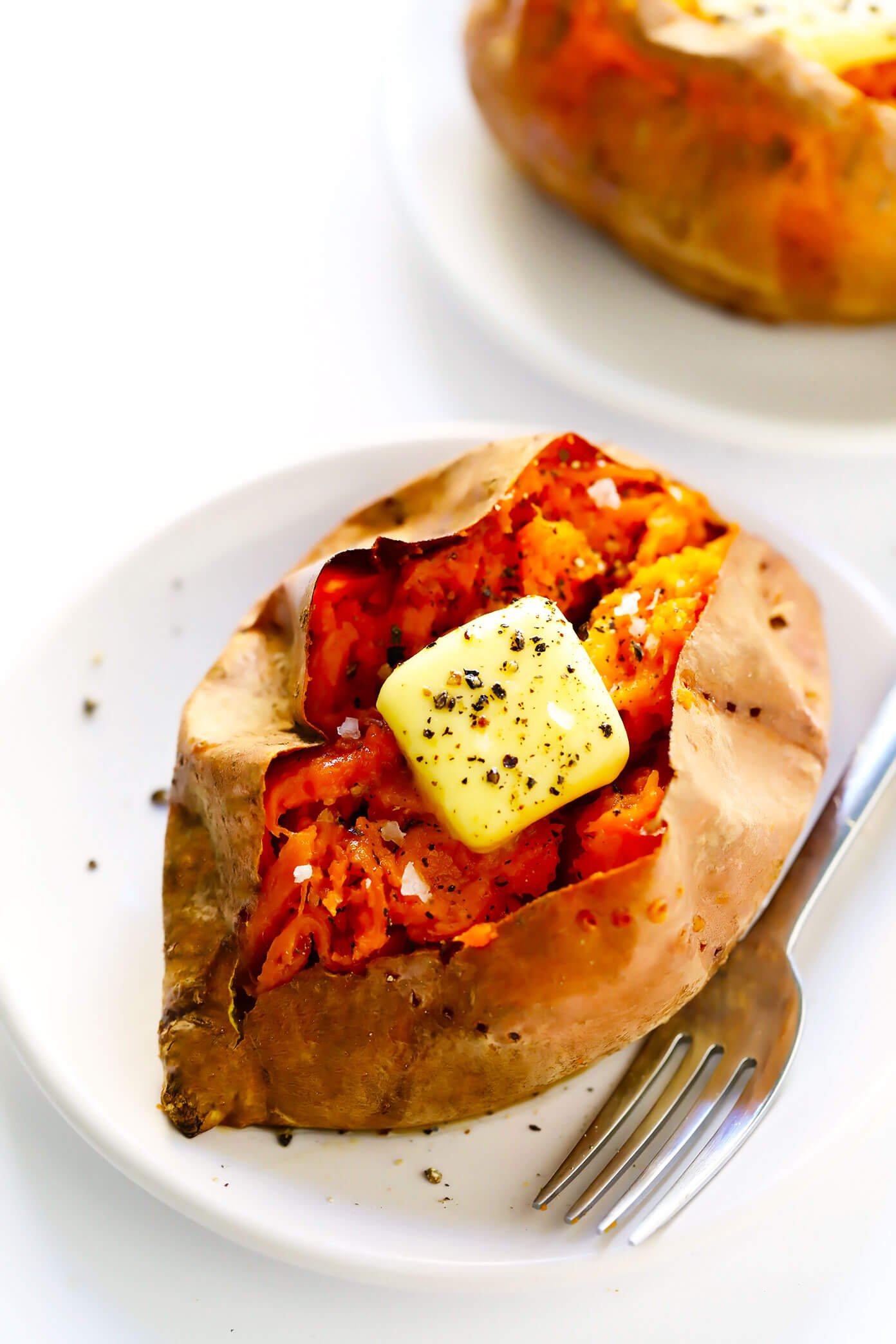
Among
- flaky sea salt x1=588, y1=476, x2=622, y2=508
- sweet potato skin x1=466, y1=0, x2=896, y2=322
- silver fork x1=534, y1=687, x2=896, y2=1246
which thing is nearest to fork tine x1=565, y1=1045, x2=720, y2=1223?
silver fork x1=534, y1=687, x2=896, y2=1246

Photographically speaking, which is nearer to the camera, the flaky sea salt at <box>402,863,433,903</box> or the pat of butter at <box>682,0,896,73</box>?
the flaky sea salt at <box>402,863,433,903</box>

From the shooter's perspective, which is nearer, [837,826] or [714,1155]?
[714,1155]

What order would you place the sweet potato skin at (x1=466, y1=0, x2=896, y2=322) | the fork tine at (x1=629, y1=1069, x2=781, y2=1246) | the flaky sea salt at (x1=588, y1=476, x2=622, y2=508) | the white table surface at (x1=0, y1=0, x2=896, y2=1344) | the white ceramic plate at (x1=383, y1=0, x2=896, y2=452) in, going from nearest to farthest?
the fork tine at (x1=629, y1=1069, x2=781, y2=1246)
the white table surface at (x1=0, y1=0, x2=896, y2=1344)
the flaky sea salt at (x1=588, y1=476, x2=622, y2=508)
the sweet potato skin at (x1=466, y1=0, x2=896, y2=322)
the white ceramic plate at (x1=383, y1=0, x2=896, y2=452)

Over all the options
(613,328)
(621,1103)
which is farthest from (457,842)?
(613,328)

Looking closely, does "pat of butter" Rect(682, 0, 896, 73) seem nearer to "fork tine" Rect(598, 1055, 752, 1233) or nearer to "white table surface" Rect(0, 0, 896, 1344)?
"white table surface" Rect(0, 0, 896, 1344)

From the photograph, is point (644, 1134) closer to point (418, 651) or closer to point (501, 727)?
point (501, 727)

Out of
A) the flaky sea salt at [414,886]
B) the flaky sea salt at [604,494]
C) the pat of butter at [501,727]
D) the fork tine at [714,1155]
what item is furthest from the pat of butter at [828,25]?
the fork tine at [714,1155]

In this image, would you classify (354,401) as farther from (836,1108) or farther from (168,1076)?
(836,1108)

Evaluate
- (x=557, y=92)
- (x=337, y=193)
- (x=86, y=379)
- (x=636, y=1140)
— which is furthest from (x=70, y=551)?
(x=636, y=1140)
